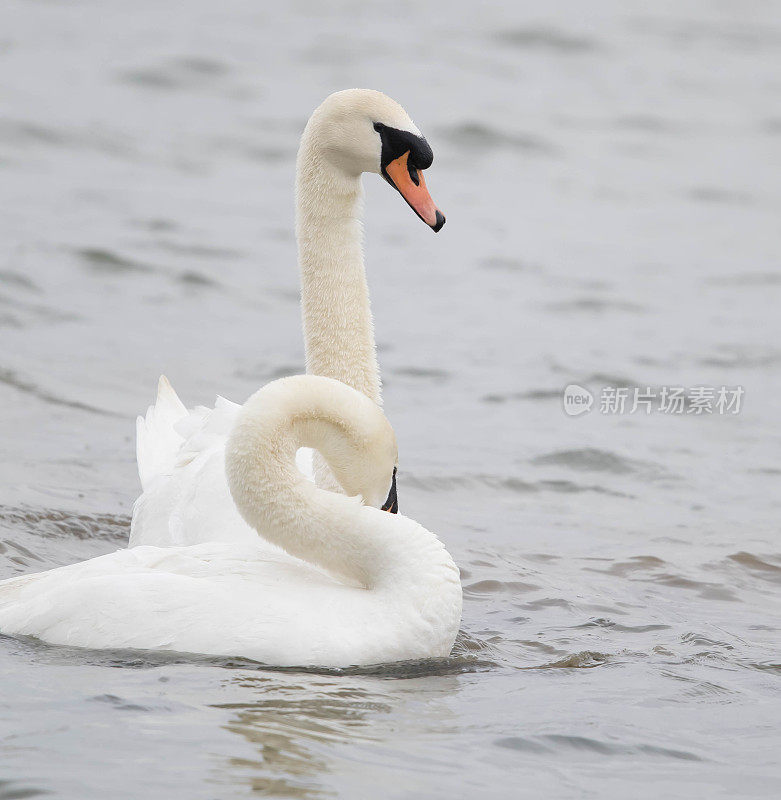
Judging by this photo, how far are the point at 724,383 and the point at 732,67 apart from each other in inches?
543

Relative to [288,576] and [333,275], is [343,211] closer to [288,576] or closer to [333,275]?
[333,275]

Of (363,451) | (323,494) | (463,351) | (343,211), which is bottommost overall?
(463,351)

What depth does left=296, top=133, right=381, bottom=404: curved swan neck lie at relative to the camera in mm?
6973

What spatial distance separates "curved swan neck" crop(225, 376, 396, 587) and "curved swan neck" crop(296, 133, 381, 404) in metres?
1.09

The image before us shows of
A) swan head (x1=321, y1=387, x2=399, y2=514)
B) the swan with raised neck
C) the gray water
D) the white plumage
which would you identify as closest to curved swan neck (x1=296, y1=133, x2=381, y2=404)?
the swan with raised neck

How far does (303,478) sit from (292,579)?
38 centimetres

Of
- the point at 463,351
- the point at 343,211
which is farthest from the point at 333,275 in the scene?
the point at 463,351

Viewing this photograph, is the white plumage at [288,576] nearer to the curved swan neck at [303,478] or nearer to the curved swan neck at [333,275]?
the curved swan neck at [303,478]

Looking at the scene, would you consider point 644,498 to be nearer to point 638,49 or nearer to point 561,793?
point 561,793

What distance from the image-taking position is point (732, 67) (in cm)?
2459

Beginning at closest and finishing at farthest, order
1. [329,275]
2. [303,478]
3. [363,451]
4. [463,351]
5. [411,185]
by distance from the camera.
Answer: [363,451] < [303,478] < [411,185] < [329,275] < [463,351]

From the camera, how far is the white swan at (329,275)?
671 cm

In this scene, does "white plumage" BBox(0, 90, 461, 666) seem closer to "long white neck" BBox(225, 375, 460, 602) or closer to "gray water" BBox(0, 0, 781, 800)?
"long white neck" BBox(225, 375, 460, 602)

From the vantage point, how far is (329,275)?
23.1ft
